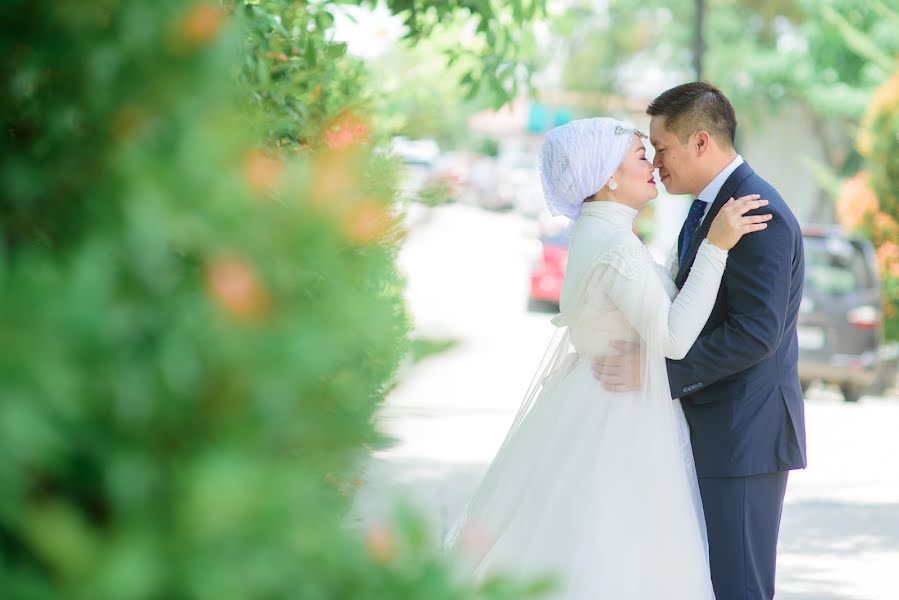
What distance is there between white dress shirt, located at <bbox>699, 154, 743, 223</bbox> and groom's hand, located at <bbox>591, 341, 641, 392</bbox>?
487 millimetres

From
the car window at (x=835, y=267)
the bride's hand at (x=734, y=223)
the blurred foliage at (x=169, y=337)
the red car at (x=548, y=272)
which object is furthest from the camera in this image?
the red car at (x=548, y=272)

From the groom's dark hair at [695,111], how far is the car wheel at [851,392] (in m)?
11.3

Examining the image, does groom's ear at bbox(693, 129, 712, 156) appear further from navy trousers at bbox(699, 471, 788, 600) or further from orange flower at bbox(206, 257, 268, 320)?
orange flower at bbox(206, 257, 268, 320)

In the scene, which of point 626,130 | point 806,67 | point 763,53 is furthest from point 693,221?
point 763,53

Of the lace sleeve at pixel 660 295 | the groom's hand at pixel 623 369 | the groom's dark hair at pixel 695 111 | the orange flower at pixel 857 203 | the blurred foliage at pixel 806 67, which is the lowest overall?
the groom's hand at pixel 623 369

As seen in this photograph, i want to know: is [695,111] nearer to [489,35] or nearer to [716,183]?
[716,183]

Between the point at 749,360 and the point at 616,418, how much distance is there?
1.49 feet

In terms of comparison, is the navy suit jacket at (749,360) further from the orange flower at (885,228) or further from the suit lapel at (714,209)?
the orange flower at (885,228)

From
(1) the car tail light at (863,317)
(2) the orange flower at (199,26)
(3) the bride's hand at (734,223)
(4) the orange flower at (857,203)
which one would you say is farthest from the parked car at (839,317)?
(2) the orange flower at (199,26)

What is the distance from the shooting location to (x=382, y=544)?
45.4 inches

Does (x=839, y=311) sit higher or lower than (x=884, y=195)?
lower

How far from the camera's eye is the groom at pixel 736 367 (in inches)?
147

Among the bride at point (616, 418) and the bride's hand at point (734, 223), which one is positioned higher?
the bride's hand at point (734, 223)

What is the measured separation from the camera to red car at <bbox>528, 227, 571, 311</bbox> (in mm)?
21156
